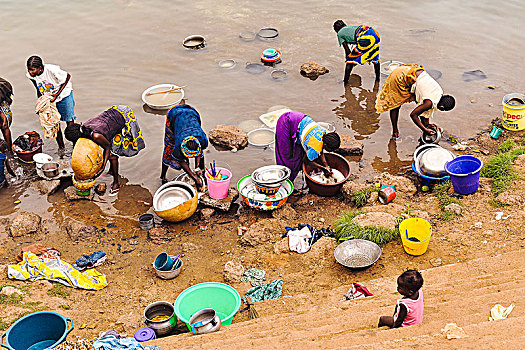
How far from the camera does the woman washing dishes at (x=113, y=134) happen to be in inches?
252

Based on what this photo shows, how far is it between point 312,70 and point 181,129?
4.49 meters

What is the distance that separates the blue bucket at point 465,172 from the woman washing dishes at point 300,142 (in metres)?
1.55

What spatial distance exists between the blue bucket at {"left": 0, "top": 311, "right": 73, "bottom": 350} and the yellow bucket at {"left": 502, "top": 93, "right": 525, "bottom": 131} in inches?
278

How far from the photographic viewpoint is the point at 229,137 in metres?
7.94

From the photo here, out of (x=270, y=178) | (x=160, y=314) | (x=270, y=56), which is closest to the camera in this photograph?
(x=160, y=314)

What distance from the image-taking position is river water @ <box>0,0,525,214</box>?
8312mm

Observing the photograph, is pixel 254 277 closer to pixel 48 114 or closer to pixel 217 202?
pixel 217 202

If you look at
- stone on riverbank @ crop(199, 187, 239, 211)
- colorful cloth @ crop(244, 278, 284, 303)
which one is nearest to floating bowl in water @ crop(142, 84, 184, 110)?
stone on riverbank @ crop(199, 187, 239, 211)

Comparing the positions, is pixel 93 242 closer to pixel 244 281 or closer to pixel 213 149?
pixel 244 281

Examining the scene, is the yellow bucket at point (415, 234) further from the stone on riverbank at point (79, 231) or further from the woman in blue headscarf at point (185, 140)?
the stone on riverbank at point (79, 231)

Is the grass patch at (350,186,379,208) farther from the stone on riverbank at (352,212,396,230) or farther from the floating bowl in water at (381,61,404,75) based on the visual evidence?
the floating bowl in water at (381,61,404,75)

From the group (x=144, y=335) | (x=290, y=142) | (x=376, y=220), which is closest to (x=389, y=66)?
(x=290, y=142)

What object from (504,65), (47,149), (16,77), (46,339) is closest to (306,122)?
(46,339)

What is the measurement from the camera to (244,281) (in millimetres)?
5316
